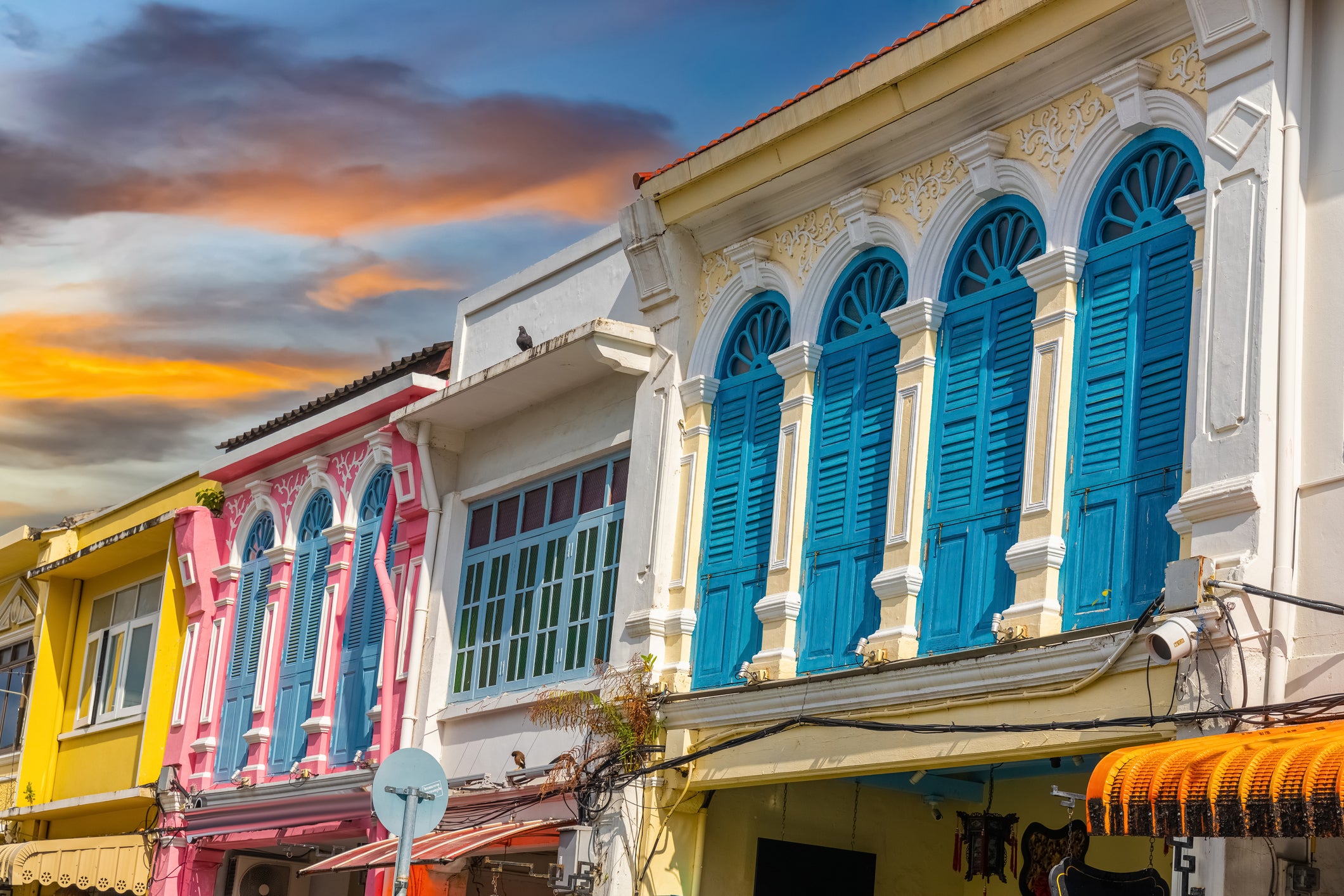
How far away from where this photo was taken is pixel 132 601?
1959 centimetres

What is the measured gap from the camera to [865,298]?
36.5 ft

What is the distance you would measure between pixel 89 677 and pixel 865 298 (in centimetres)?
1242

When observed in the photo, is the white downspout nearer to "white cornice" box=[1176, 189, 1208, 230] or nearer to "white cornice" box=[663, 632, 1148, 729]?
"white cornice" box=[663, 632, 1148, 729]

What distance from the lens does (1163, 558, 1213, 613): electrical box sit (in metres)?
7.95

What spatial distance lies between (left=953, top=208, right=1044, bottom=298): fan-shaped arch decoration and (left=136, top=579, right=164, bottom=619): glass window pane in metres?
11.2

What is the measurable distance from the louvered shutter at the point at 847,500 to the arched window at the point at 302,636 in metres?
6.37

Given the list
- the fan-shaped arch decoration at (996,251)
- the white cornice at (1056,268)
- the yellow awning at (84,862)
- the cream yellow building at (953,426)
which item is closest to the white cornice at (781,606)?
the cream yellow building at (953,426)

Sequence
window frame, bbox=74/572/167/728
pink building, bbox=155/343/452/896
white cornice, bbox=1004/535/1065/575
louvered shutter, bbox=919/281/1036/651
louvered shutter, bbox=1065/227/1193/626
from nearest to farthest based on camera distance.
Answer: louvered shutter, bbox=1065/227/1193/626 → white cornice, bbox=1004/535/1065/575 → louvered shutter, bbox=919/281/1036/651 → pink building, bbox=155/343/452/896 → window frame, bbox=74/572/167/728

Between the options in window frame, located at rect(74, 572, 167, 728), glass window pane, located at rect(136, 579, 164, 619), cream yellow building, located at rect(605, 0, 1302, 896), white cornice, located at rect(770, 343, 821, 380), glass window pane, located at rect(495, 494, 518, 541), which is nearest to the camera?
cream yellow building, located at rect(605, 0, 1302, 896)

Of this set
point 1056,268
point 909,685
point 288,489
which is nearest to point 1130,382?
point 1056,268

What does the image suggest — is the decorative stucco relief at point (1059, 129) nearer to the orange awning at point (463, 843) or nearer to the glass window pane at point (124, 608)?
the orange awning at point (463, 843)

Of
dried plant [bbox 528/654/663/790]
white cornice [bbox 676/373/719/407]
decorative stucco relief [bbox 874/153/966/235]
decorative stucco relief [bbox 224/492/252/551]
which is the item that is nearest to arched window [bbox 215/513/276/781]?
decorative stucco relief [bbox 224/492/252/551]

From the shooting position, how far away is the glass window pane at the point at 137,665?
742 inches

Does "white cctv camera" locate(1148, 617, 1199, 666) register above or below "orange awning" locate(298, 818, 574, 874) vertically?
above
